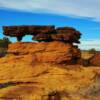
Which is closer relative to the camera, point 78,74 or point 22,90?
point 22,90

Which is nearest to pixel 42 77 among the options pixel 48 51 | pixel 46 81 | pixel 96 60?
pixel 46 81

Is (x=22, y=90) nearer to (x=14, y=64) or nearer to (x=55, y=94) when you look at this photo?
(x=55, y=94)

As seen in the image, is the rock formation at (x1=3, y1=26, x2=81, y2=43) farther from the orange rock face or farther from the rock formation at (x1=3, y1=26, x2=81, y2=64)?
the orange rock face

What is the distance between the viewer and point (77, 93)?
128ft

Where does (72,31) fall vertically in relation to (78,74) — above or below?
above

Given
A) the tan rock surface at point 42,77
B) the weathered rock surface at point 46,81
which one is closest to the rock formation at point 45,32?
the tan rock surface at point 42,77

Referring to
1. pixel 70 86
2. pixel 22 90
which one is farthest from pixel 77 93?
pixel 22 90

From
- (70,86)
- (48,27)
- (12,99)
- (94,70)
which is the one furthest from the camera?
(48,27)

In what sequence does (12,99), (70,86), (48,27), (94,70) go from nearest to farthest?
(12,99), (70,86), (94,70), (48,27)

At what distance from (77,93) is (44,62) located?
6778 millimetres

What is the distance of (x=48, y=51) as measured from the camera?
45406 mm

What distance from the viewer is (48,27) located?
152 feet

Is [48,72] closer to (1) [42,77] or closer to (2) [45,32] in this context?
(1) [42,77]

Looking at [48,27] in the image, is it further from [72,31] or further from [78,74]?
[78,74]
